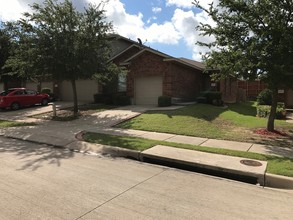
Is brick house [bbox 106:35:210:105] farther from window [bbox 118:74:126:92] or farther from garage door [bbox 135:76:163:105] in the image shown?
window [bbox 118:74:126:92]

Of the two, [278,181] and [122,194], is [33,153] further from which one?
[278,181]

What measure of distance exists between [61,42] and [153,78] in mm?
7648

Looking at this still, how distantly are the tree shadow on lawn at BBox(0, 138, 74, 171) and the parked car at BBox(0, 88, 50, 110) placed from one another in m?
12.6

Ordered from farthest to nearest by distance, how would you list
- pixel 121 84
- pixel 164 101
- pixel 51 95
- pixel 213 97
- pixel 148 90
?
1. pixel 51 95
2. pixel 121 84
3. pixel 148 90
4. pixel 213 97
5. pixel 164 101

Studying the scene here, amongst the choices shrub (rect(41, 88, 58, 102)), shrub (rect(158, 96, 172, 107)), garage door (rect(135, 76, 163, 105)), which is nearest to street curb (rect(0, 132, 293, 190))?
shrub (rect(158, 96, 172, 107))

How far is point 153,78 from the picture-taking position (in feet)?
71.4

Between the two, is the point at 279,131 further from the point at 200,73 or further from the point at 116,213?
the point at 200,73

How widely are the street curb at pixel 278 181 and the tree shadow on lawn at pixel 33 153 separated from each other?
16.4 ft

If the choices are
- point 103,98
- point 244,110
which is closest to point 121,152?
point 244,110

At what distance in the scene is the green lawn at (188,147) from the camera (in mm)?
6965

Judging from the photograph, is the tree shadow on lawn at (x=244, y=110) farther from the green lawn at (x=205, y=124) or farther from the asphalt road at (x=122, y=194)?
the asphalt road at (x=122, y=194)

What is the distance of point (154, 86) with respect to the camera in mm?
21734

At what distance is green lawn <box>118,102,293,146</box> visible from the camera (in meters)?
11.3

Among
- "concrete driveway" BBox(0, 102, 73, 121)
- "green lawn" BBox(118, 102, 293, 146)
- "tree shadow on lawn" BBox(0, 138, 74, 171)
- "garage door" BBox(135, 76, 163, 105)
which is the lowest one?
"tree shadow on lawn" BBox(0, 138, 74, 171)
